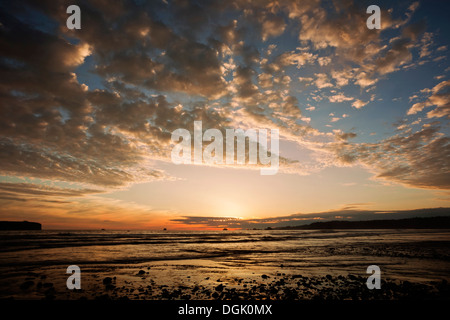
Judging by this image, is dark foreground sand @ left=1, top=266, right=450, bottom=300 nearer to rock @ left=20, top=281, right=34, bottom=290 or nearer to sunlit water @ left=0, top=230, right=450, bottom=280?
rock @ left=20, top=281, right=34, bottom=290

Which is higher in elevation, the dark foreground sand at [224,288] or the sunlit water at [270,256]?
the dark foreground sand at [224,288]

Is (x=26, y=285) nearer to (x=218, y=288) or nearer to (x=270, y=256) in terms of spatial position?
(x=218, y=288)

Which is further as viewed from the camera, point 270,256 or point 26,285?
point 270,256

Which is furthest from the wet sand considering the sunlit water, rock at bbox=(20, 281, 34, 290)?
the sunlit water

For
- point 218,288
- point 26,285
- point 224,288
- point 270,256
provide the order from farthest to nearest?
point 270,256, point 26,285, point 224,288, point 218,288

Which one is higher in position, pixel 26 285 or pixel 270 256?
pixel 26 285

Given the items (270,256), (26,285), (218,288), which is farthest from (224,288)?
(270,256)

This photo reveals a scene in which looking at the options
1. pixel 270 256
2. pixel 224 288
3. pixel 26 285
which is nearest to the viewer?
pixel 224 288

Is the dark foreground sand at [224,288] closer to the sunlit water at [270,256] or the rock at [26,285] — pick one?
the rock at [26,285]

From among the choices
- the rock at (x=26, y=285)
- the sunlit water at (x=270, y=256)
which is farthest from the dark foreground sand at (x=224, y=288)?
the sunlit water at (x=270, y=256)

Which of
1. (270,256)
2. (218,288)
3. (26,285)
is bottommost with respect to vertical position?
(270,256)
